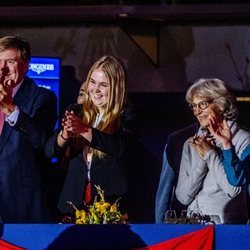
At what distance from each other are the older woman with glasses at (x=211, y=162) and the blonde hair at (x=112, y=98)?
0.42 metres

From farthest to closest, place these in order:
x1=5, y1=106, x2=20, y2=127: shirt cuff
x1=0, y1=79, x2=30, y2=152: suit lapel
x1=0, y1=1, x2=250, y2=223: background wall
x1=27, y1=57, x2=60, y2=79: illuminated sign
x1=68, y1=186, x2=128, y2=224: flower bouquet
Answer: x1=0, y1=1, x2=250, y2=223: background wall → x1=27, y1=57, x2=60, y2=79: illuminated sign → x1=0, y1=79, x2=30, y2=152: suit lapel → x1=5, y1=106, x2=20, y2=127: shirt cuff → x1=68, y1=186, x2=128, y2=224: flower bouquet

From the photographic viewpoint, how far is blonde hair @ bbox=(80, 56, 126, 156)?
5543 millimetres

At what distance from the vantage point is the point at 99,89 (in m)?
5.60

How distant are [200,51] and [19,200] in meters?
2.45

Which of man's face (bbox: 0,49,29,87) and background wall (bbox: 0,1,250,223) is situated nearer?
man's face (bbox: 0,49,29,87)

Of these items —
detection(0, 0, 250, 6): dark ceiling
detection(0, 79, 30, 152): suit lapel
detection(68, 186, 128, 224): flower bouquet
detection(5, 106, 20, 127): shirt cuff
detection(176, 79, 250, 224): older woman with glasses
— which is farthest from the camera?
detection(0, 0, 250, 6): dark ceiling

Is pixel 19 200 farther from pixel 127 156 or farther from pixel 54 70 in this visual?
pixel 54 70

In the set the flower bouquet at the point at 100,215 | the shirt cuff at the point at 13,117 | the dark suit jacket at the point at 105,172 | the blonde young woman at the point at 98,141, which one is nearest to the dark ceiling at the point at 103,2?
the blonde young woman at the point at 98,141

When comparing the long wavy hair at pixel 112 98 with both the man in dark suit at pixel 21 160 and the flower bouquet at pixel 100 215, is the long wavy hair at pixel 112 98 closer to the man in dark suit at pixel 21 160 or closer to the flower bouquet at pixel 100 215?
the man in dark suit at pixel 21 160

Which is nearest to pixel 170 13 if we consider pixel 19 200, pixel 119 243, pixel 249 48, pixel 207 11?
pixel 207 11

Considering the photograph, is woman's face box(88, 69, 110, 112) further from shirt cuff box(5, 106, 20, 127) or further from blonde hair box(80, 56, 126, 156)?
shirt cuff box(5, 106, 20, 127)

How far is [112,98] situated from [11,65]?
66cm

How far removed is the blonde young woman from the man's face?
0.44 meters

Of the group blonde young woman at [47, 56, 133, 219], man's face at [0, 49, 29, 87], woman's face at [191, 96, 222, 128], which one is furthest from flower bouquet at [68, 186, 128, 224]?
man's face at [0, 49, 29, 87]
